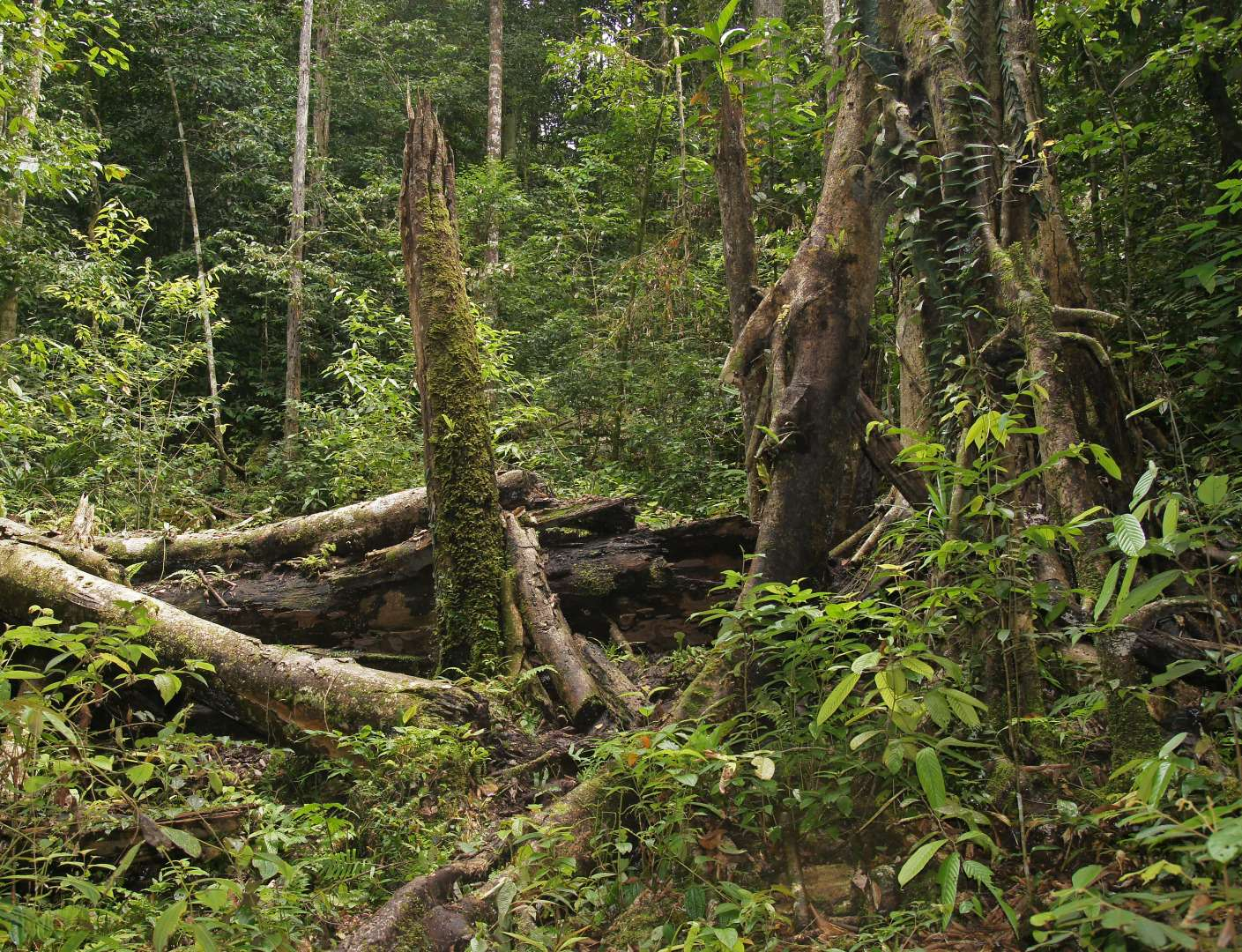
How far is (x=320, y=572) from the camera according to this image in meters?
5.89

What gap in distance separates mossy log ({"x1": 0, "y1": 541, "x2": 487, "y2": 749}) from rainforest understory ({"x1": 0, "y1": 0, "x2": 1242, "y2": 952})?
3 cm

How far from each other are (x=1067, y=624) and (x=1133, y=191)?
17.2 ft

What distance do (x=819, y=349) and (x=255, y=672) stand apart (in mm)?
3685

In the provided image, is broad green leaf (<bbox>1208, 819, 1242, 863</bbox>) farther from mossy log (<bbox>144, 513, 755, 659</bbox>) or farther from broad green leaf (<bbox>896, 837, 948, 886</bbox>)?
mossy log (<bbox>144, 513, 755, 659</bbox>)

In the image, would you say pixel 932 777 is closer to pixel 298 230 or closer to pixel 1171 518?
pixel 1171 518

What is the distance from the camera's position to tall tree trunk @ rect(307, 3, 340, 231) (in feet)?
54.7

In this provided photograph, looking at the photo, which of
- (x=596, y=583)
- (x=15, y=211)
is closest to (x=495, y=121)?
(x=15, y=211)

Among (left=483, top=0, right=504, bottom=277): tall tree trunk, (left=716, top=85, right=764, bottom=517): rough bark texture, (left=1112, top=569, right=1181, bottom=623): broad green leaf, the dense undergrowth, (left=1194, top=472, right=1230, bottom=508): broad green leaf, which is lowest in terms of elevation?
the dense undergrowth

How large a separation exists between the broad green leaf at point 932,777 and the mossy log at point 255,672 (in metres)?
2.53

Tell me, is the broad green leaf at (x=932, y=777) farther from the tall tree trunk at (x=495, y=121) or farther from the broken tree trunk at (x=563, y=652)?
the tall tree trunk at (x=495, y=121)

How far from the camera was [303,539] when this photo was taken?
618 centimetres

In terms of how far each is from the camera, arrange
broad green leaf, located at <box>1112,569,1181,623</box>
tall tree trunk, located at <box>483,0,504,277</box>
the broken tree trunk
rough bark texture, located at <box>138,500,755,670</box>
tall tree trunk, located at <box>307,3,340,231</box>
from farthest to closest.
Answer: tall tree trunk, located at <box>307,3,340,231</box> → tall tree trunk, located at <box>483,0,504,277</box> → rough bark texture, located at <box>138,500,755,670</box> → the broken tree trunk → broad green leaf, located at <box>1112,569,1181,623</box>

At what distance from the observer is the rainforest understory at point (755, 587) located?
95.0 inches

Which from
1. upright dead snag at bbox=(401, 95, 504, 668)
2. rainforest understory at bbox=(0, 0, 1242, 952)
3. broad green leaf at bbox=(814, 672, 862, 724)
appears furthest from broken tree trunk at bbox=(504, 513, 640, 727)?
broad green leaf at bbox=(814, 672, 862, 724)
